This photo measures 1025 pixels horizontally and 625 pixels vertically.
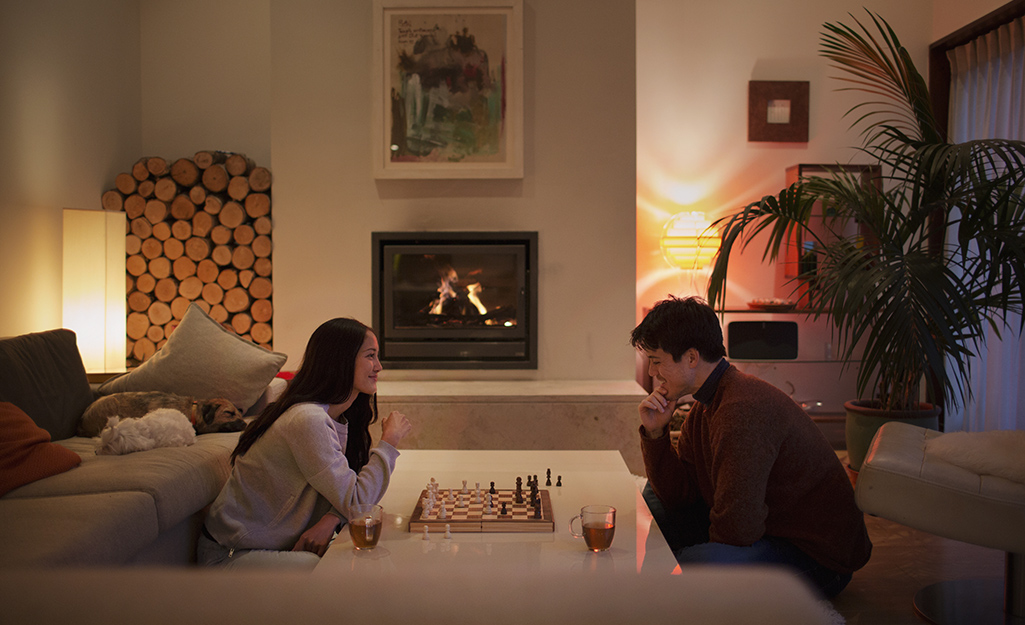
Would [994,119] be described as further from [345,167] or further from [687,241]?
[345,167]

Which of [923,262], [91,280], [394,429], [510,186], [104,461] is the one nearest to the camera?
[394,429]

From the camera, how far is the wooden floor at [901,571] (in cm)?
221

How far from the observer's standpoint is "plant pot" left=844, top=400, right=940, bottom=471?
3328mm

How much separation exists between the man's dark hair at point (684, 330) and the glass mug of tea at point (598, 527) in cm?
53

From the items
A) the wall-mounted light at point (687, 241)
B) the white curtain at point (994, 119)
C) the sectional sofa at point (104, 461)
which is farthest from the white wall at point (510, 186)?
the white curtain at point (994, 119)

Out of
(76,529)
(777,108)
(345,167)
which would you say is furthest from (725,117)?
(76,529)

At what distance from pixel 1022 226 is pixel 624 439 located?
70.4 inches

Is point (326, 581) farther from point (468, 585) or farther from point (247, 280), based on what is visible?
point (247, 280)

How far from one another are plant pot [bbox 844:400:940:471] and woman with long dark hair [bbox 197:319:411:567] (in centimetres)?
233

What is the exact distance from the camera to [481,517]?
5.29ft

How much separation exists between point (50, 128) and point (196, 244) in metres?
0.89

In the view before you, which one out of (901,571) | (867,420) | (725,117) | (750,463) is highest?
(725,117)

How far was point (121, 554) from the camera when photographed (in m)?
1.76

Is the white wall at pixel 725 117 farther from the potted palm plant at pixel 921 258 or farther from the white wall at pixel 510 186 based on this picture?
the potted palm plant at pixel 921 258
